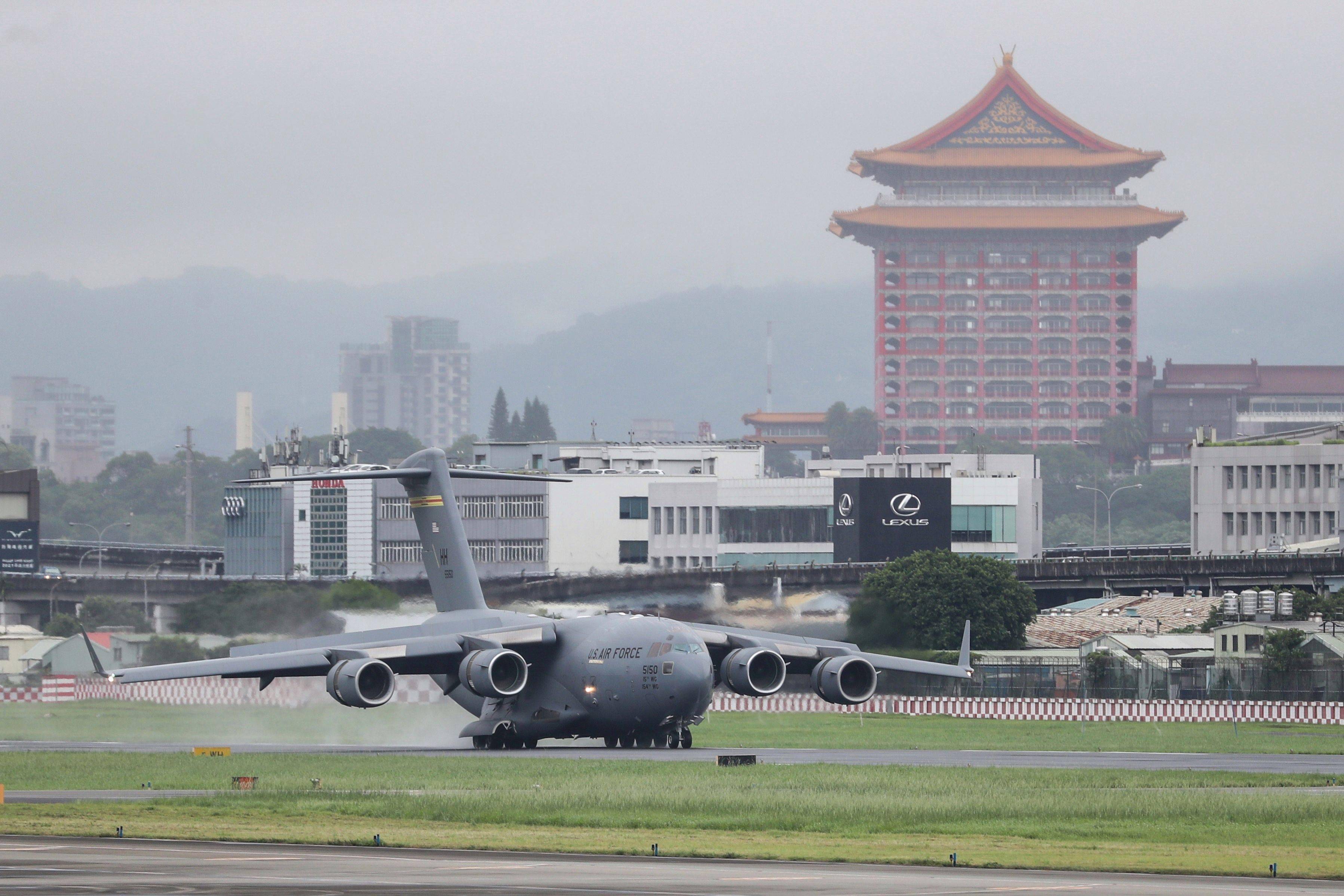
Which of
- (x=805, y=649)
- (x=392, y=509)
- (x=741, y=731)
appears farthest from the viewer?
(x=392, y=509)

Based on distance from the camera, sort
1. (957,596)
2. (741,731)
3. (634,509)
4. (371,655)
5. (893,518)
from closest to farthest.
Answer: (371,655) → (741,731) → (957,596) → (893,518) → (634,509)

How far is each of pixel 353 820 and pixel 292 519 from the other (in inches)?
5918

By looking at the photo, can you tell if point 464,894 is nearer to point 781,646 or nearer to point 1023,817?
point 1023,817

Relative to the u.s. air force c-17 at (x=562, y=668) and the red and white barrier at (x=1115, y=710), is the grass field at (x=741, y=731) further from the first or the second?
the u.s. air force c-17 at (x=562, y=668)

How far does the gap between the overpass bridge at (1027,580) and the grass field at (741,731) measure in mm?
21521

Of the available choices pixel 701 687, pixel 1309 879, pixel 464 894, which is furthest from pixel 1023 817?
pixel 701 687

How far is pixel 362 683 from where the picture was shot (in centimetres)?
5075

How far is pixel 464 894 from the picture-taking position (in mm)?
24406

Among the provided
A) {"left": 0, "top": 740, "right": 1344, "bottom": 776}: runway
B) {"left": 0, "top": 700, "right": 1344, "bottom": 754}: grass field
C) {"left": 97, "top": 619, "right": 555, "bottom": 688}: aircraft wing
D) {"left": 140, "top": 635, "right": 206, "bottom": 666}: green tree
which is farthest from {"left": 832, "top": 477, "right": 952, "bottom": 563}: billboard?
{"left": 97, "top": 619, "right": 555, "bottom": 688}: aircraft wing

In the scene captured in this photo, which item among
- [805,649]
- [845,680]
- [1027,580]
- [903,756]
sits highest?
[805,649]

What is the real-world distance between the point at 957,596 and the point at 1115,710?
95.1 ft

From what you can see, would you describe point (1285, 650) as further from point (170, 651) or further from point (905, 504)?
point (905, 504)

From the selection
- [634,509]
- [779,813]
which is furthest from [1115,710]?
[634,509]

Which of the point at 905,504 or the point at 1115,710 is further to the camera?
the point at 905,504
